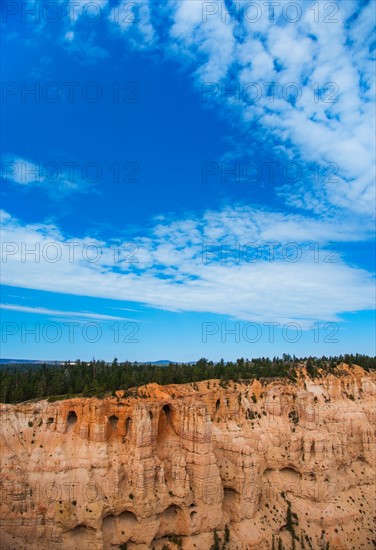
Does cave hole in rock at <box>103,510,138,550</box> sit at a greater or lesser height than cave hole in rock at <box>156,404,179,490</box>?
lesser

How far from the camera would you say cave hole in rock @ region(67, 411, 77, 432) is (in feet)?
157

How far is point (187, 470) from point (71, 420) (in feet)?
52.7

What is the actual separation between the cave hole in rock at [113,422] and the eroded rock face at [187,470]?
18 cm

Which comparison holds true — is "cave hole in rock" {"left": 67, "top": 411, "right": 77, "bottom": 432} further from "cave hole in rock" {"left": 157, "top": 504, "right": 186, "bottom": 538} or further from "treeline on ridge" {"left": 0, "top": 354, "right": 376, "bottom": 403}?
"cave hole in rock" {"left": 157, "top": 504, "right": 186, "bottom": 538}

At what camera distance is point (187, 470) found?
167 feet

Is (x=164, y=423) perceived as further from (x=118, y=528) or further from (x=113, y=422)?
(x=118, y=528)

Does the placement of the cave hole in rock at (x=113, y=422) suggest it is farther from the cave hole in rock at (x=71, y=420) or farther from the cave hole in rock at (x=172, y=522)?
the cave hole in rock at (x=172, y=522)

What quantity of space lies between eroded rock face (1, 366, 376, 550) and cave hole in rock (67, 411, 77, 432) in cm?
13

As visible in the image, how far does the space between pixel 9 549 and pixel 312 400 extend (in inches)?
1910

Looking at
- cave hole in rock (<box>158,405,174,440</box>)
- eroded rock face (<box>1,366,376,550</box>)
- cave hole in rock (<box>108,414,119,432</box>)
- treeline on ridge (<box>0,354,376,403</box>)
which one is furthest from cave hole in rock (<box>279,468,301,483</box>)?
cave hole in rock (<box>108,414,119,432</box>)

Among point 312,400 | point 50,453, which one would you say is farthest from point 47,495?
point 312,400

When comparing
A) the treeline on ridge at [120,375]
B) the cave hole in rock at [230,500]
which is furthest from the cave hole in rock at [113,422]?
the cave hole in rock at [230,500]

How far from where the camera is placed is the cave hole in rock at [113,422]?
49.3 meters

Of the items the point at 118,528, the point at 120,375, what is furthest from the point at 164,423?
the point at 118,528
